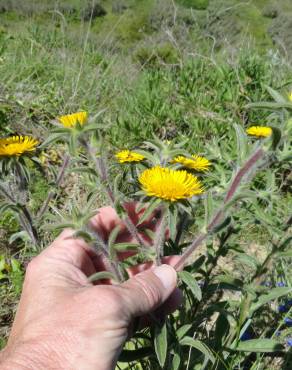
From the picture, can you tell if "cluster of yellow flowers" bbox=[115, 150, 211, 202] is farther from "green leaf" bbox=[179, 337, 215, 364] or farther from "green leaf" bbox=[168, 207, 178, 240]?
"green leaf" bbox=[179, 337, 215, 364]

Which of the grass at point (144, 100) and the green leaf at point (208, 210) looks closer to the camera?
the green leaf at point (208, 210)

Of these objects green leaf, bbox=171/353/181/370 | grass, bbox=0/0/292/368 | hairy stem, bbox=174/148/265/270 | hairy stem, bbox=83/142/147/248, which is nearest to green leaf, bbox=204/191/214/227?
hairy stem, bbox=174/148/265/270

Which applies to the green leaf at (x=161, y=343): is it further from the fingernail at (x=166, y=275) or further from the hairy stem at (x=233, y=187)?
the hairy stem at (x=233, y=187)

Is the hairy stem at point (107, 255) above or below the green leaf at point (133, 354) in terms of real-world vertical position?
above

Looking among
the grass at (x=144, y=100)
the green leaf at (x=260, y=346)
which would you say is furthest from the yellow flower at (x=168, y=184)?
the grass at (x=144, y=100)

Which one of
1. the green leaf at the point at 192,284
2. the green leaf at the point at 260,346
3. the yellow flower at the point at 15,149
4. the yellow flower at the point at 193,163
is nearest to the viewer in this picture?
the green leaf at the point at 192,284

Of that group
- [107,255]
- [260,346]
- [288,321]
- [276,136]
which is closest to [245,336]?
[288,321]

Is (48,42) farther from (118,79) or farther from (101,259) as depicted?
(101,259)
